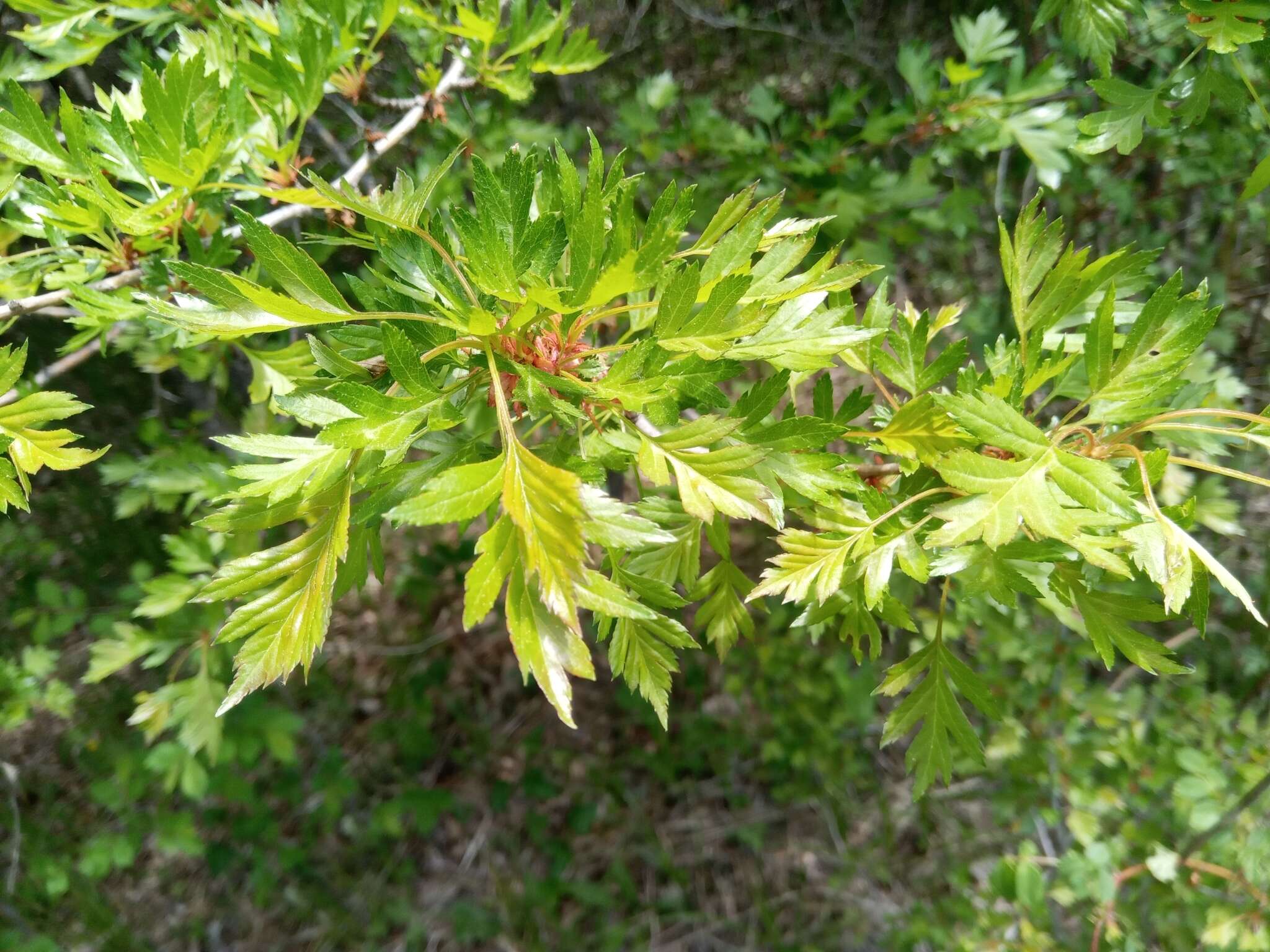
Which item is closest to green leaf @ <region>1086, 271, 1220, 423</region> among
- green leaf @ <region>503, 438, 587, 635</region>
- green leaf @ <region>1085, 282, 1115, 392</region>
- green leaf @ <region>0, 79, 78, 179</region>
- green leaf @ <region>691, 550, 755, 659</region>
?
green leaf @ <region>1085, 282, 1115, 392</region>

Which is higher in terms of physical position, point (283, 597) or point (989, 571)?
point (283, 597)

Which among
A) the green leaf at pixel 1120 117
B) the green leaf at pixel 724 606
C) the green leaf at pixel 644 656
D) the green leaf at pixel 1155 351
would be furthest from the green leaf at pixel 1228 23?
the green leaf at pixel 644 656

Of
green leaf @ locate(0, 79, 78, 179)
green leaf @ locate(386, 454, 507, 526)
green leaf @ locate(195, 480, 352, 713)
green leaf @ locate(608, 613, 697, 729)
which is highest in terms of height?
green leaf @ locate(0, 79, 78, 179)

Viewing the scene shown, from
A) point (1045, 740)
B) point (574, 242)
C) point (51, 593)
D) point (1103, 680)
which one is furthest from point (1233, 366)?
point (51, 593)

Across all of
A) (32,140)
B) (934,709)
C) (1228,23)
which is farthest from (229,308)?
(1228,23)

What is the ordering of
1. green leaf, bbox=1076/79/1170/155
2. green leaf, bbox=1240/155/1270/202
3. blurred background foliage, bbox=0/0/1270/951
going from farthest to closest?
blurred background foliage, bbox=0/0/1270/951, green leaf, bbox=1076/79/1170/155, green leaf, bbox=1240/155/1270/202

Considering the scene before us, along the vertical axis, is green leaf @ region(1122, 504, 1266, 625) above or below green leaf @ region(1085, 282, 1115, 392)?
below

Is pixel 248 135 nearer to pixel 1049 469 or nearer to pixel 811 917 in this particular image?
pixel 1049 469

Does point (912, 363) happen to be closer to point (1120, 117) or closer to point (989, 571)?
point (989, 571)

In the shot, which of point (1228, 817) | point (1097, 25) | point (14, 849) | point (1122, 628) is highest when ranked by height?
point (1097, 25)

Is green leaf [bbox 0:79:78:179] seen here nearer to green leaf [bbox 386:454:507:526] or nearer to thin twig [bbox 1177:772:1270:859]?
green leaf [bbox 386:454:507:526]
